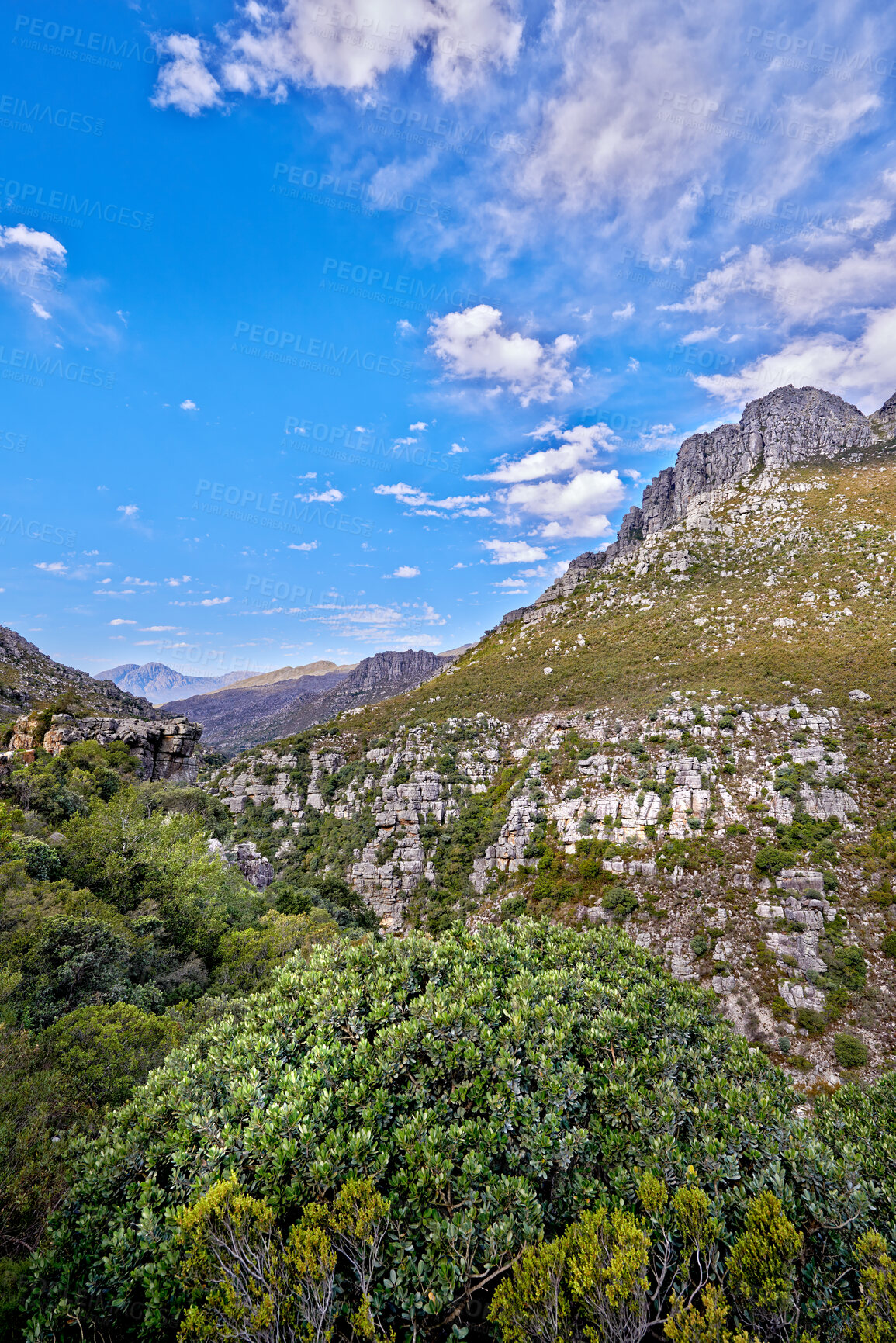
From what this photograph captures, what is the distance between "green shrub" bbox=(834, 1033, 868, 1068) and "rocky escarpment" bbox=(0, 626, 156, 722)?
71.0 metres

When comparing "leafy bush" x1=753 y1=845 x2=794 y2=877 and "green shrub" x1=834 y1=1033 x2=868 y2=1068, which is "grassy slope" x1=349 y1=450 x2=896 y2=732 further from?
"green shrub" x1=834 y1=1033 x2=868 y2=1068

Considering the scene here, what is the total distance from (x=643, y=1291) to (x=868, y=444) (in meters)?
130

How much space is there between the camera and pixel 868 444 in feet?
299

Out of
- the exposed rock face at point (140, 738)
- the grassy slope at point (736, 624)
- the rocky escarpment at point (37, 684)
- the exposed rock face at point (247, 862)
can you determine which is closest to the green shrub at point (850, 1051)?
the grassy slope at point (736, 624)

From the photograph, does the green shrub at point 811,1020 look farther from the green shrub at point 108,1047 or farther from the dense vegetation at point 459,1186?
the green shrub at point 108,1047

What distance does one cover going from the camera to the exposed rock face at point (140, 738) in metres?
34.9

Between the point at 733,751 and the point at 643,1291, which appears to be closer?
the point at 643,1291

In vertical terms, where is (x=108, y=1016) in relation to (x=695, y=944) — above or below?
above

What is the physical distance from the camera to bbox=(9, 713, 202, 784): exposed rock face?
34.9 metres

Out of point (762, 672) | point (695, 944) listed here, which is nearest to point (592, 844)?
point (695, 944)

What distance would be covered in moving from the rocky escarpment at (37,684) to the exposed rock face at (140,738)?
1131 cm

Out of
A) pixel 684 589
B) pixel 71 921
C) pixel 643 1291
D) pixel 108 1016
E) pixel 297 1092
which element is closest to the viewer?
pixel 643 1291

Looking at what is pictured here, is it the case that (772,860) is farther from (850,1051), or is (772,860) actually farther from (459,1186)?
(459,1186)

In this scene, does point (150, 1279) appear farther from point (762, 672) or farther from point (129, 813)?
point (762, 672)
